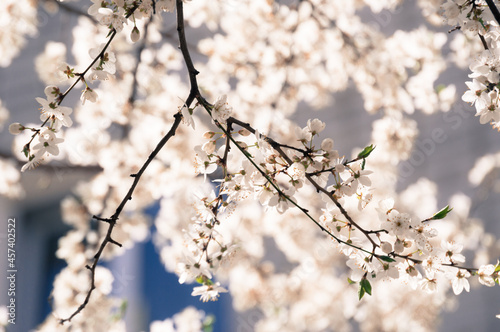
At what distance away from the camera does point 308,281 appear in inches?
104

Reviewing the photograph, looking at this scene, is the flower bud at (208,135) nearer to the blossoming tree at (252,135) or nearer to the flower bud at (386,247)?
the flower bud at (386,247)

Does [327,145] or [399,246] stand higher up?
[327,145]

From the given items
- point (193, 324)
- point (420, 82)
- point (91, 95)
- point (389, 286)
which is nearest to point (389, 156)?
point (420, 82)

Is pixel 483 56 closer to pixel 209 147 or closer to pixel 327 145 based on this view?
pixel 327 145

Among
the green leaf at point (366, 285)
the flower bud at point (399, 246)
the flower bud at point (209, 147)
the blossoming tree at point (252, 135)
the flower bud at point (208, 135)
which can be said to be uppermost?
the blossoming tree at point (252, 135)

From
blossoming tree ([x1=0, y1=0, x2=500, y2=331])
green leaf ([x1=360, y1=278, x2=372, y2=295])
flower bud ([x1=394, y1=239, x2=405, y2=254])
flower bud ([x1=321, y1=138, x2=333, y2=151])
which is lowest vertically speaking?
green leaf ([x1=360, y1=278, x2=372, y2=295])

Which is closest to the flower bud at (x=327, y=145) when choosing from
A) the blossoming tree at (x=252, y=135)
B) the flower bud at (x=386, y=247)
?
the flower bud at (x=386, y=247)

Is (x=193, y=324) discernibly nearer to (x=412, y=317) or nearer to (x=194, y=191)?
(x=412, y=317)

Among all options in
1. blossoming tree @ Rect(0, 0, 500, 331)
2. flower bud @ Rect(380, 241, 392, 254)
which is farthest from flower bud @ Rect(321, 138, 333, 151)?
blossoming tree @ Rect(0, 0, 500, 331)

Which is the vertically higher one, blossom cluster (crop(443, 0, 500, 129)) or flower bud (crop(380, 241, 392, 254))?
blossom cluster (crop(443, 0, 500, 129))

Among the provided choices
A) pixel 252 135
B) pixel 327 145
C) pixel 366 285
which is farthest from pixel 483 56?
pixel 252 135

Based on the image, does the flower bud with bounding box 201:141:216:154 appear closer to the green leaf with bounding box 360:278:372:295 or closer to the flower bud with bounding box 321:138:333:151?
the flower bud with bounding box 321:138:333:151

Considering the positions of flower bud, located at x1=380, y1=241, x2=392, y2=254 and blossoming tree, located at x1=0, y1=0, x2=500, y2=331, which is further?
blossoming tree, located at x1=0, y1=0, x2=500, y2=331

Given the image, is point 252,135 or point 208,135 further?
point 252,135
